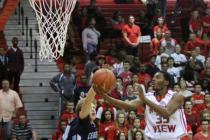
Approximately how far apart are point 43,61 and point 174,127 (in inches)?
358

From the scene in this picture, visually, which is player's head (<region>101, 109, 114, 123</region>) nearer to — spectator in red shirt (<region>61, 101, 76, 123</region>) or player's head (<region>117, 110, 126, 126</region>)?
player's head (<region>117, 110, 126, 126</region>)

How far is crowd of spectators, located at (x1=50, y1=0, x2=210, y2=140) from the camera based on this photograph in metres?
13.5

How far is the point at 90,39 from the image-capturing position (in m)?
17.1

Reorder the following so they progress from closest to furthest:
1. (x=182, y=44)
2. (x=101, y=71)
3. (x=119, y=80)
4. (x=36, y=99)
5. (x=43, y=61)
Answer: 1. (x=101, y=71)
2. (x=119, y=80)
3. (x=36, y=99)
4. (x=43, y=61)
5. (x=182, y=44)

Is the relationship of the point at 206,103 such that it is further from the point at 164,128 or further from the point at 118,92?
the point at 164,128

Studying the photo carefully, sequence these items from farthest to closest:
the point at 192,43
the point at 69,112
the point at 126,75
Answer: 1. the point at 192,43
2. the point at 126,75
3. the point at 69,112

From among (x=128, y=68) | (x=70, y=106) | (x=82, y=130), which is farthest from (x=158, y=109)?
(x=128, y=68)

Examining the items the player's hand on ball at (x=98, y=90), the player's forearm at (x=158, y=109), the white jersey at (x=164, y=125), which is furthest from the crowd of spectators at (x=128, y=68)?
the player's hand on ball at (x=98, y=90)

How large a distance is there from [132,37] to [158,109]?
30.0 ft

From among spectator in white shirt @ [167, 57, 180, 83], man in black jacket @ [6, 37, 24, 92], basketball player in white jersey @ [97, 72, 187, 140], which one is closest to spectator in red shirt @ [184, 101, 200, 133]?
spectator in white shirt @ [167, 57, 180, 83]

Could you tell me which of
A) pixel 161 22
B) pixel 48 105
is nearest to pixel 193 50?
pixel 161 22

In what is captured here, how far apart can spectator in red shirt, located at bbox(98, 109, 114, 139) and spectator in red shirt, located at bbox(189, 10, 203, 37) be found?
5230 millimetres

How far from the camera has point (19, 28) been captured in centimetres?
1822

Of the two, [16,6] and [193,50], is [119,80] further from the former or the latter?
[16,6]
